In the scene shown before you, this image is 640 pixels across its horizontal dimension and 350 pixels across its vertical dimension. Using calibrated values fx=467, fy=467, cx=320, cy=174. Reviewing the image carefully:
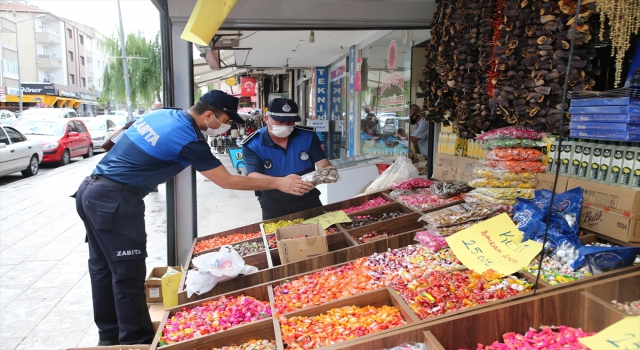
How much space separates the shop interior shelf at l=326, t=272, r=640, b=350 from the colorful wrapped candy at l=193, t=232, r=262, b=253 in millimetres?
2074

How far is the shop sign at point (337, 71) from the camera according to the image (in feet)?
38.8

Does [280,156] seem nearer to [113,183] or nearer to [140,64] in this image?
[113,183]

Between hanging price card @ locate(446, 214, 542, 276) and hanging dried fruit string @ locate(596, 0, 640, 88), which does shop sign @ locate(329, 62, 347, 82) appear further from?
hanging dried fruit string @ locate(596, 0, 640, 88)

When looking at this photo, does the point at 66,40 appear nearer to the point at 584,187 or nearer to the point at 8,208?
the point at 8,208

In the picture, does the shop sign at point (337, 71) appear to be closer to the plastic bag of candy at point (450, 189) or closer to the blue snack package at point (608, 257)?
the plastic bag of candy at point (450, 189)

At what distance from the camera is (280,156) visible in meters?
4.00

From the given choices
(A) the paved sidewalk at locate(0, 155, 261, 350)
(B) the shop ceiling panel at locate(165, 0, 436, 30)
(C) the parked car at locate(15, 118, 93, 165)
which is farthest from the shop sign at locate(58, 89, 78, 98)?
(B) the shop ceiling panel at locate(165, 0, 436, 30)

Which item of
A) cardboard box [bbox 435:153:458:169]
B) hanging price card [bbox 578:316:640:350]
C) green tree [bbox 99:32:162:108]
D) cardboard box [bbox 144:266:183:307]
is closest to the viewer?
hanging price card [bbox 578:316:640:350]

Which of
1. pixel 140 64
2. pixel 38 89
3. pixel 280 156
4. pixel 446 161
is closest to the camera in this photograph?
pixel 280 156

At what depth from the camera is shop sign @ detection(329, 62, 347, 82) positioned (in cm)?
1182

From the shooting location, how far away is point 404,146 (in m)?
7.78

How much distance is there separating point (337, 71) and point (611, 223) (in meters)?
10.8

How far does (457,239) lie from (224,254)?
1.35 m

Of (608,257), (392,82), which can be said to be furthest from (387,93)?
(608,257)
